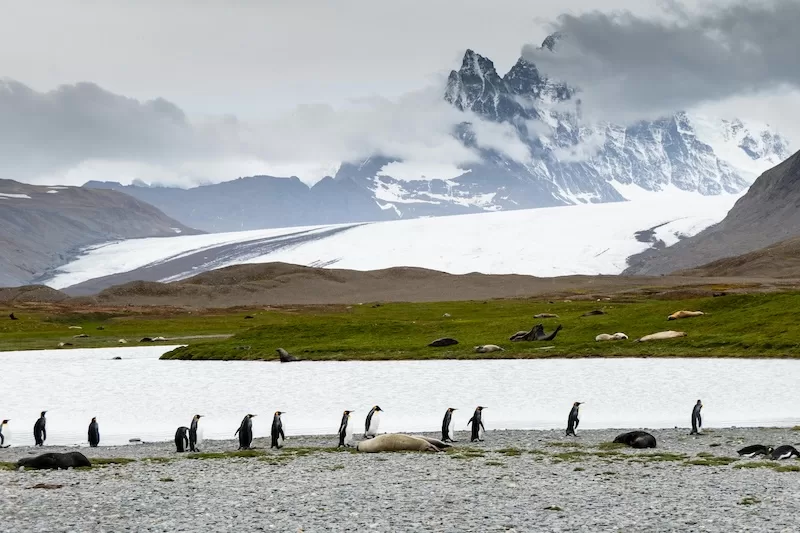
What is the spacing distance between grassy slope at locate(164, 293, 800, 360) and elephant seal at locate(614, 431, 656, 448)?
20.5 meters

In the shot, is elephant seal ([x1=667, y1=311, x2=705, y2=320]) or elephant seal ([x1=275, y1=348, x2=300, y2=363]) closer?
elephant seal ([x1=275, y1=348, x2=300, y2=363])

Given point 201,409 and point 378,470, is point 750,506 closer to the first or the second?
point 378,470

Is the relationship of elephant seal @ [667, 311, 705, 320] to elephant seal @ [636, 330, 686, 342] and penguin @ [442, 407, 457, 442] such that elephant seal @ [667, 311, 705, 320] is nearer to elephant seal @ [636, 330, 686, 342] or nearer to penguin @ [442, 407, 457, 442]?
elephant seal @ [636, 330, 686, 342]

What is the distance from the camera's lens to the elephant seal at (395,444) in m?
22.2

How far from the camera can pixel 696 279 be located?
133875 mm

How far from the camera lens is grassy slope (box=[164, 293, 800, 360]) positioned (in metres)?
44.1

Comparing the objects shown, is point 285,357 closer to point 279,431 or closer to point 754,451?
point 279,431

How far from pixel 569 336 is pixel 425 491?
117 feet

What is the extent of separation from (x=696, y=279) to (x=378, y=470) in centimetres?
12186

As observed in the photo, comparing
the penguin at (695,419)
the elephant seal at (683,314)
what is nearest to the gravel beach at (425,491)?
the penguin at (695,419)

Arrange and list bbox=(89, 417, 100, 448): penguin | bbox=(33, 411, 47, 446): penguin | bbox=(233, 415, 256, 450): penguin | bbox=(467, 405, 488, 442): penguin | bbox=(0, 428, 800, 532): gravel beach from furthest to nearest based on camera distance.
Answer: bbox=(33, 411, 47, 446): penguin
bbox=(89, 417, 100, 448): penguin
bbox=(467, 405, 488, 442): penguin
bbox=(233, 415, 256, 450): penguin
bbox=(0, 428, 800, 532): gravel beach

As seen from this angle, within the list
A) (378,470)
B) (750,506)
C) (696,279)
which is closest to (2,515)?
(378,470)

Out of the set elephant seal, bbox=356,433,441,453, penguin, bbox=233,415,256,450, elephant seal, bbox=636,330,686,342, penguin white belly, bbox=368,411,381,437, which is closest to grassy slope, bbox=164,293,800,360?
elephant seal, bbox=636,330,686,342

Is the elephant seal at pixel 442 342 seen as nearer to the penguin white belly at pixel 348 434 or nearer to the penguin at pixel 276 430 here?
the penguin white belly at pixel 348 434
